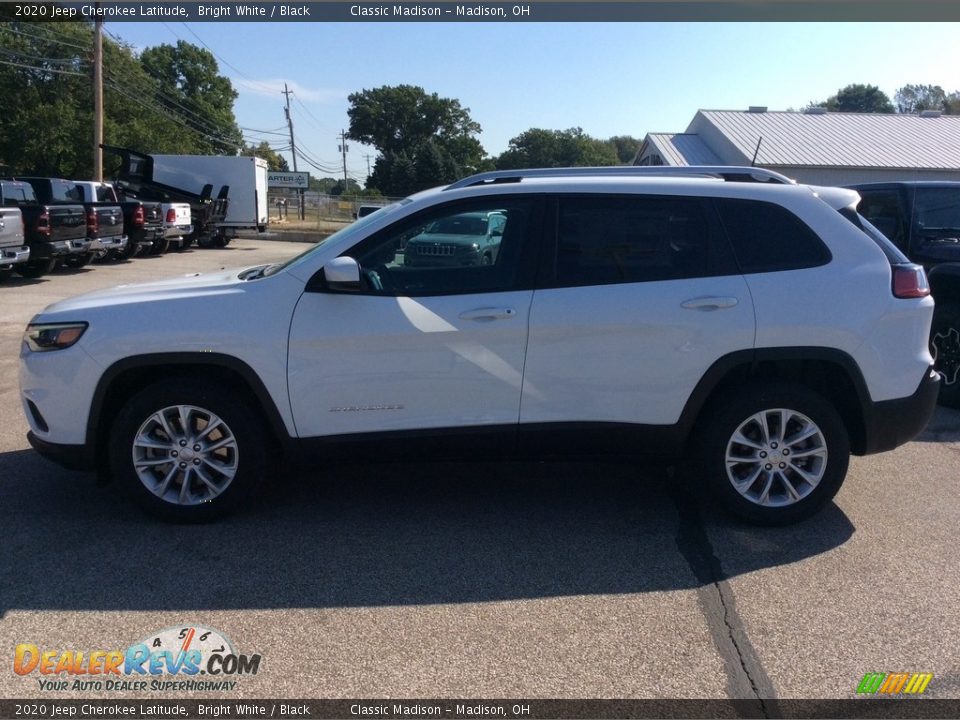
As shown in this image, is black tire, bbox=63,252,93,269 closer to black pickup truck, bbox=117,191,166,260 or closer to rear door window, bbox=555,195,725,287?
black pickup truck, bbox=117,191,166,260

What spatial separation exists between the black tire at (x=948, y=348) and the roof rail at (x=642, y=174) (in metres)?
3.20

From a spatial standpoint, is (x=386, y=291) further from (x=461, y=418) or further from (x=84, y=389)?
(x=84, y=389)

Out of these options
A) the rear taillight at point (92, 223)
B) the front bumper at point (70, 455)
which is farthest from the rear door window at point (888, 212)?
the rear taillight at point (92, 223)

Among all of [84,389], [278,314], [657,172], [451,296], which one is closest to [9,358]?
[84,389]

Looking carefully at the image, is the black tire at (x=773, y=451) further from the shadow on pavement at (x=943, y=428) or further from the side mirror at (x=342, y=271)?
the shadow on pavement at (x=943, y=428)

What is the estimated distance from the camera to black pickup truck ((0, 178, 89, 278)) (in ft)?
48.0

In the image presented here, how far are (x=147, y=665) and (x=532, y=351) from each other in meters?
2.31

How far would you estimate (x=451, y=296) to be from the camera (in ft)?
14.7

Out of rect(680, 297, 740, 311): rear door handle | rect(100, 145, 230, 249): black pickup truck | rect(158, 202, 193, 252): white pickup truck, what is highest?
rect(100, 145, 230, 249): black pickup truck

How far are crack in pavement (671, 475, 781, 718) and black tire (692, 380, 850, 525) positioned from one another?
1.00 feet

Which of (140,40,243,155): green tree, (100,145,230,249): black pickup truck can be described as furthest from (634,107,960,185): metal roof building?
(140,40,243,155): green tree

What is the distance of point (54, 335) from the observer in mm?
4516

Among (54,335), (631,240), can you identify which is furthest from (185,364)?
(631,240)

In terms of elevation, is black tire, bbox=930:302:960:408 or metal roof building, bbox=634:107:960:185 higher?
metal roof building, bbox=634:107:960:185
